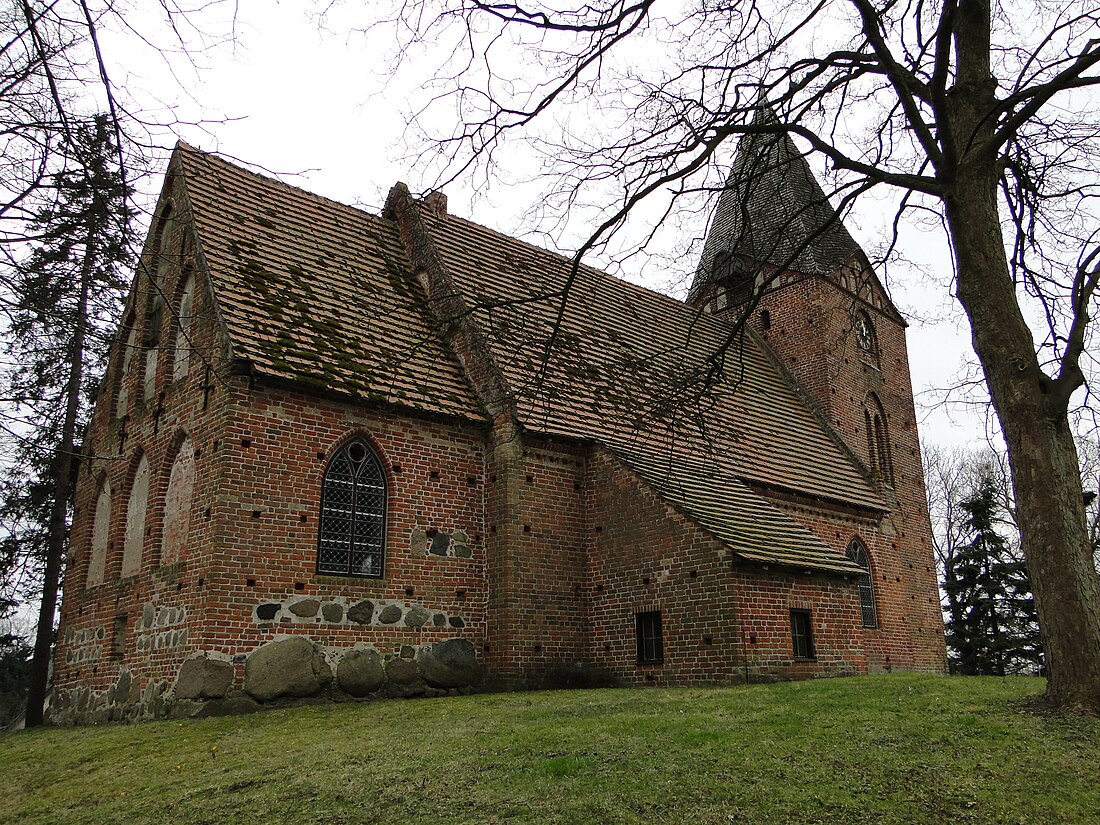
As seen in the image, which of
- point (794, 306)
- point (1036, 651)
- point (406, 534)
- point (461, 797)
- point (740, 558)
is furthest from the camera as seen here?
point (1036, 651)

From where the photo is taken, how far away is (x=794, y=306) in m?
21.8

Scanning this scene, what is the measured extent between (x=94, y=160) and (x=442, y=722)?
5.97m

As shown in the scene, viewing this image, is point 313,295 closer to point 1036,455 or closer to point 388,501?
point 388,501

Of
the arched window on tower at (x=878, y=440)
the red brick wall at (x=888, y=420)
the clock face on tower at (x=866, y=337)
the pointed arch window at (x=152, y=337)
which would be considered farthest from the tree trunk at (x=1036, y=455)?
the clock face on tower at (x=866, y=337)

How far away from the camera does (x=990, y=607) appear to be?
28016 mm

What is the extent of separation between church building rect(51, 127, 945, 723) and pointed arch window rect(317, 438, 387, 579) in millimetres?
31

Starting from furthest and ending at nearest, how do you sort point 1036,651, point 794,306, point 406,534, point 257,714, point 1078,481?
point 1036,651 < point 794,306 < point 406,534 < point 257,714 < point 1078,481

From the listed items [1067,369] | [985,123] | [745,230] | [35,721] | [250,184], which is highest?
[250,184]

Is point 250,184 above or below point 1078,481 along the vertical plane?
above

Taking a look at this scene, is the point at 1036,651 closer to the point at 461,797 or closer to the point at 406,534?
the point at 406,534

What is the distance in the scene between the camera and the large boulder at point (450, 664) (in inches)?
462

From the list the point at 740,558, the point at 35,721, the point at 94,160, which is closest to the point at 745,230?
the point at 740,558

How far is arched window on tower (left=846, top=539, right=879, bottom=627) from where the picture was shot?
18016 millimetres

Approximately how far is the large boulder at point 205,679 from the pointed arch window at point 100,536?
3.93 meters
